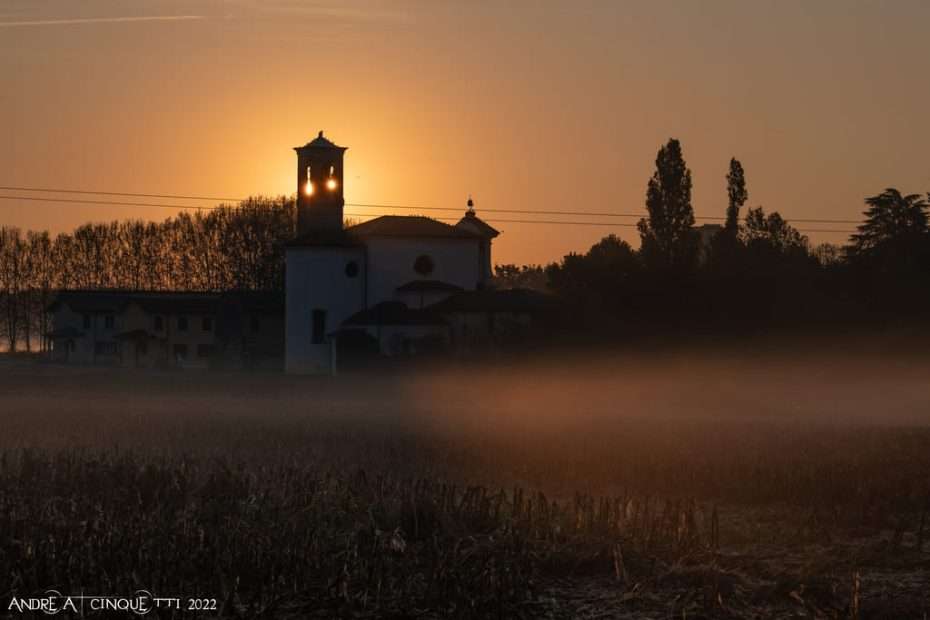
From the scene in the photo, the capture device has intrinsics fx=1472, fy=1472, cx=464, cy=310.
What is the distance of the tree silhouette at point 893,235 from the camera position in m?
71.8

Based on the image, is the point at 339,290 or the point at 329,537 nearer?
the point at 329,537

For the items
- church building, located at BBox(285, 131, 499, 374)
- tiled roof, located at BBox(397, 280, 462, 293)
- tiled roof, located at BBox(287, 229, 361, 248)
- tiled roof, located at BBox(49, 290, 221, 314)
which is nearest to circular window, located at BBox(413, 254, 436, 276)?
church building, located at BBox(285, 131, 499, 374)

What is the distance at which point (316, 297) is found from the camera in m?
86.2

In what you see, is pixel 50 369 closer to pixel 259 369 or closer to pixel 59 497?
pixel 259 369

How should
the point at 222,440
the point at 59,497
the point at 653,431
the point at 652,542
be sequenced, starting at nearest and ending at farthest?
1. the point at 652,542
2. the point at 59,497
3. the point at 222,440
4. the point at 653,431

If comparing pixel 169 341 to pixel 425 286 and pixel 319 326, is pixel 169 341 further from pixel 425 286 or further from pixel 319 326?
A: pixel 425 286

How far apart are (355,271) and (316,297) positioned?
9.44 ft

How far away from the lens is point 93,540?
49.5 feet

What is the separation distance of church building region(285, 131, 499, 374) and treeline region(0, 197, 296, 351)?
2473 centimetres

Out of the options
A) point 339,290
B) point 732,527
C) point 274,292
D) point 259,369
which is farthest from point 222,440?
point 274,292

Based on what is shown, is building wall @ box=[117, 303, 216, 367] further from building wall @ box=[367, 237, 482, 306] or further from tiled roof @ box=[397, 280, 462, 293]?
tiled roof @ box=[397, 280, 462, 293]

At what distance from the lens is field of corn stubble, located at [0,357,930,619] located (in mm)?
14125

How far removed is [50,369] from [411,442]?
70529mm

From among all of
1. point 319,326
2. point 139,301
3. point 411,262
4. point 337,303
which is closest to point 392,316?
point 337,303
